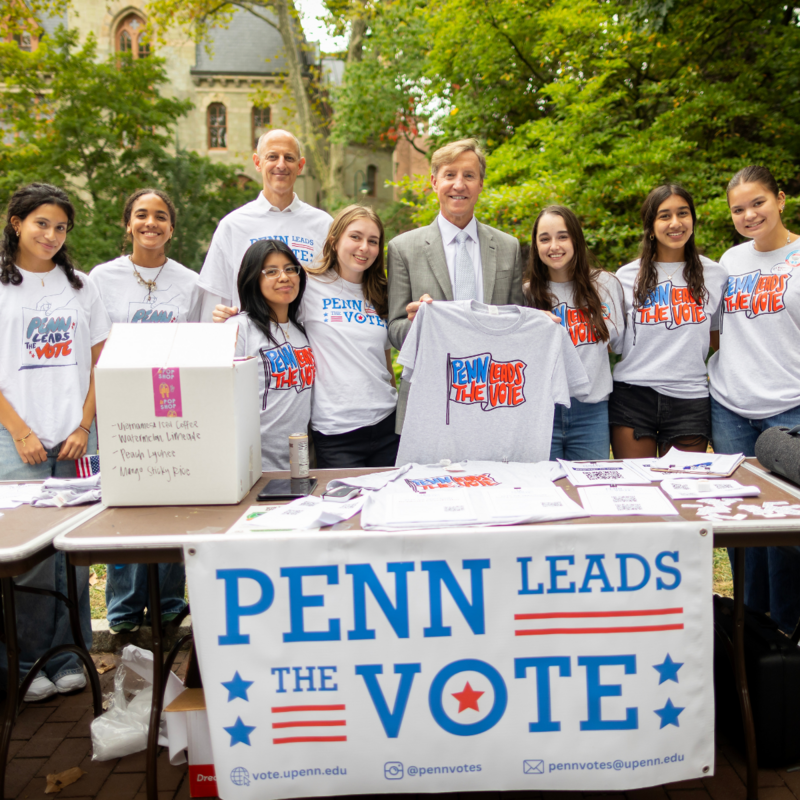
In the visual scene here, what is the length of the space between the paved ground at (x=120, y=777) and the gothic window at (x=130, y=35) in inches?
1213

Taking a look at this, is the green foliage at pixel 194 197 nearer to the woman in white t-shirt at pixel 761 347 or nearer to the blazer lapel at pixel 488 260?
the blazer lapel at pixel 488 260

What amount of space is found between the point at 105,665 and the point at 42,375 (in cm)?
149

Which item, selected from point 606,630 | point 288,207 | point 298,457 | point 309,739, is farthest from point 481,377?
point 309,739

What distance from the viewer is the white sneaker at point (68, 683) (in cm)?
296

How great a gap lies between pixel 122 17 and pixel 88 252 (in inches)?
665

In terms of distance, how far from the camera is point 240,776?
6.59 feet

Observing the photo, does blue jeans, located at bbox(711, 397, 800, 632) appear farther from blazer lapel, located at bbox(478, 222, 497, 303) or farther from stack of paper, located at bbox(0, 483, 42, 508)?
stack of paper, located at bbox(0, 483, 42, 508)

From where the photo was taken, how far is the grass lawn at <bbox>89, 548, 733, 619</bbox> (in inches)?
158

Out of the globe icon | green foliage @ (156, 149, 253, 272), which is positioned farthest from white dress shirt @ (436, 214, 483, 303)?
green foliage @ (156, 149, 253, 272)

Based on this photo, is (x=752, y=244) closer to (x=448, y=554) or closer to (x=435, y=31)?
(x=448, y=554)

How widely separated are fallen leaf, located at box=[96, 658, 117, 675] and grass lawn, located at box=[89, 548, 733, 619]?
555 mm

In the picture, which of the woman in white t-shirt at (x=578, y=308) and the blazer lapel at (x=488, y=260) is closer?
the woman in white t-shirt at (x=578, y=308)

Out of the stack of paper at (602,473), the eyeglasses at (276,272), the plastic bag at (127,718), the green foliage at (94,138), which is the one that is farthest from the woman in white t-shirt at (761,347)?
the green foliage at (94,138)

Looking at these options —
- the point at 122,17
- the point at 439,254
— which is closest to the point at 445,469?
the point at 439,254
